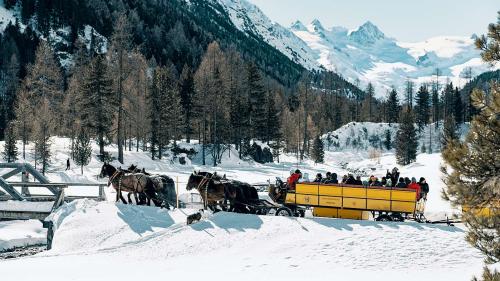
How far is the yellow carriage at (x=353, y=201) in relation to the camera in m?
17.7

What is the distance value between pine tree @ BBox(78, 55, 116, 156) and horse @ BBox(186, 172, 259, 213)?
31679mm

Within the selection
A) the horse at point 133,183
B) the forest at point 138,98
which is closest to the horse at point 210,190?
the horse at point 133,183

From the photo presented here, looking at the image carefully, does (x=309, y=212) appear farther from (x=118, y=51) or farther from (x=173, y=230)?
(x=118, y=51)

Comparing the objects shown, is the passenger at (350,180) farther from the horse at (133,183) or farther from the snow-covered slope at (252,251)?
the horse at (133,183)

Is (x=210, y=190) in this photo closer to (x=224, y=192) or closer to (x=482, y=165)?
(x=224, y=192)

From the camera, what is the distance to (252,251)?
52.2 feet

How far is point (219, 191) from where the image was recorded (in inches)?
770

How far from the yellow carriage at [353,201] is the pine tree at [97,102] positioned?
3407cm

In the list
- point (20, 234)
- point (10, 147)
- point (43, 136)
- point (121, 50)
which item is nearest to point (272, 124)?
point (121, 50)

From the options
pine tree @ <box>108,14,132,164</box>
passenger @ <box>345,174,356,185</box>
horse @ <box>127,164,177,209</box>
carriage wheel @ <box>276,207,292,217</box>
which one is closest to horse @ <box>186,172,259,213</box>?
carriage wheel @ <box>276,207,292,217</box>

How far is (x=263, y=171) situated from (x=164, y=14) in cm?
10978

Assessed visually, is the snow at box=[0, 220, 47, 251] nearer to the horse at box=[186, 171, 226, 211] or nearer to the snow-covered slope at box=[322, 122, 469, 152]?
the horse at box=[186, 171, 226, 211]

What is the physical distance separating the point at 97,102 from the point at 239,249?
3687 cm

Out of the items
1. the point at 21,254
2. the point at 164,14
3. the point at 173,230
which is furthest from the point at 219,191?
the point at 164,14
